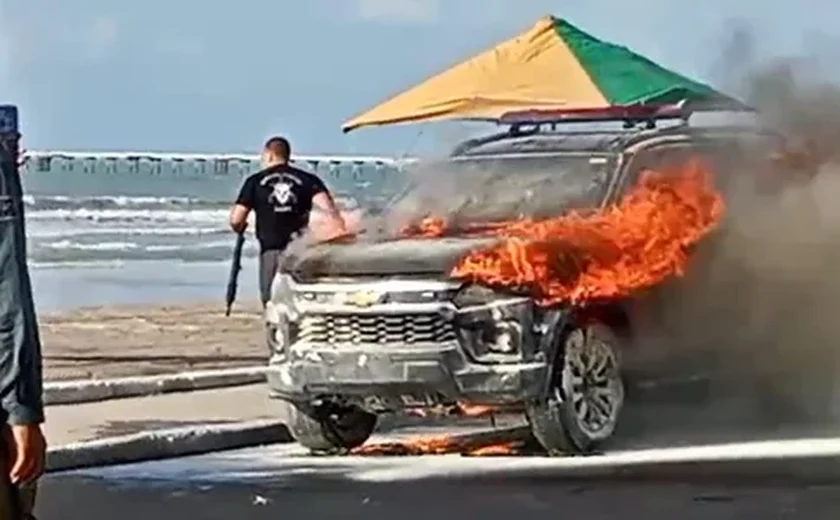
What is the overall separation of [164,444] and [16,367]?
7.84 metres

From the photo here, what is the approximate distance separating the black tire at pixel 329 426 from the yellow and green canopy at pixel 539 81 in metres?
5.42

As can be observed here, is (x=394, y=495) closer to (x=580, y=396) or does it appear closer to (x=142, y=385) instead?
(x=580, y=396)

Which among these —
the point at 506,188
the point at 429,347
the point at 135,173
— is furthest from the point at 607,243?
the point at 135,173

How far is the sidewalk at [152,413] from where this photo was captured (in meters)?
13.0

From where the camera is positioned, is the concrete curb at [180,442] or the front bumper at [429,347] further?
the concrete curb at [180,442]

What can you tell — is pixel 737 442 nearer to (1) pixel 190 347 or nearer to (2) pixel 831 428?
(2) pixel 831 428

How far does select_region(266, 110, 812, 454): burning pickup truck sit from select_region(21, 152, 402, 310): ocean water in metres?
1.45

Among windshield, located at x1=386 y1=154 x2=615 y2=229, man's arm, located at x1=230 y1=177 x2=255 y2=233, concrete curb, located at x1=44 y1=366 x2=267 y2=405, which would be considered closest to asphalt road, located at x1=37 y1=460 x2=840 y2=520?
windshield, located at x1=386 y1=154 x2=615 y2=229

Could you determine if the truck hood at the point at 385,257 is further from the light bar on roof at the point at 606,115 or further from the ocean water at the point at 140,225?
the light bar on roof at the point at 606,115

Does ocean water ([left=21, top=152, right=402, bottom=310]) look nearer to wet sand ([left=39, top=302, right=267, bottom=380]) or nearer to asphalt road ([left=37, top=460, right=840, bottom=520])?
wet sand ([left=39, top=302, right=267, bottom=380])

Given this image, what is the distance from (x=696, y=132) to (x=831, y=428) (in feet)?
6.49

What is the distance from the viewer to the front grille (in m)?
11.6

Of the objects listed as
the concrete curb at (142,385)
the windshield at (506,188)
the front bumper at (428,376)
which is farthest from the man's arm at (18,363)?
the concrete curb at (142,385)

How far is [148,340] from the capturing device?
70.8ft
